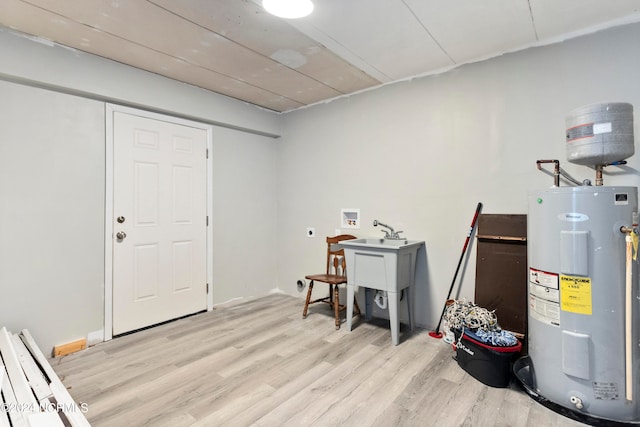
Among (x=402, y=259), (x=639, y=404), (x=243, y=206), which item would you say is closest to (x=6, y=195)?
(x=243, y=206)

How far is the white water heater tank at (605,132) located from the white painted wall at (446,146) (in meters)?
0.45

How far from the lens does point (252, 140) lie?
397cm

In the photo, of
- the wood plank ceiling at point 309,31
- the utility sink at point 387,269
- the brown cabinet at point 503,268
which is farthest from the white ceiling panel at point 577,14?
the utility sink at point 387,269

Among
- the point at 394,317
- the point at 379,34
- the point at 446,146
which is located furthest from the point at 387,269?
the point at 379,34

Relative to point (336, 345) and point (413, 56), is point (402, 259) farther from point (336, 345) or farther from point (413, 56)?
point (413, 56)

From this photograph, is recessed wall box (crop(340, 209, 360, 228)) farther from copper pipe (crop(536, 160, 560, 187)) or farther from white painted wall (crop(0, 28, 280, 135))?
copper pipe (crop(536, 160, 560, 187))

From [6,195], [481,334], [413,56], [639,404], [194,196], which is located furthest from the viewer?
[194,196]

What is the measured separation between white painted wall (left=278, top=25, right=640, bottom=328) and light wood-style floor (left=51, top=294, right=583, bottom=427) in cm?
84

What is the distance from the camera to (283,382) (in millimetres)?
2080

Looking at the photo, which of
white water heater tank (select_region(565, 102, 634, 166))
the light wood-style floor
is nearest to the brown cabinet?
the light wood-style floor

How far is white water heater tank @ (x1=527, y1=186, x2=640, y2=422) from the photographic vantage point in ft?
5.38

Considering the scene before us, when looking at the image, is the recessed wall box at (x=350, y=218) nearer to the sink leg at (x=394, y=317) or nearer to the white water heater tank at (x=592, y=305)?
the sink leg at (x=394, y=317)

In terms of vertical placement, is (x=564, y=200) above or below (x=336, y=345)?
above

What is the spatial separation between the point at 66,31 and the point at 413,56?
258 cm
